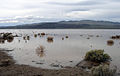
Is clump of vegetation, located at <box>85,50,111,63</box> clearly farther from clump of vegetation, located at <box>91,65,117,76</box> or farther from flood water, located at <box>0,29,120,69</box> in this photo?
clump of vegetation, located at <box>91,65,117,76</box>

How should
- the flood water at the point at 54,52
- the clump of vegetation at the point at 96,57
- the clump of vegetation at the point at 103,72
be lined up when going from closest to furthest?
1. the clump of vegetation at the point at 103,72
2. the clump of vegetation at the point at 96,57
3. the flood water at the point at 54,52

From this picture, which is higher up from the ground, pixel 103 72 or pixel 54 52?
pixel 103 72

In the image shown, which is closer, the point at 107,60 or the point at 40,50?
the point at 107,60

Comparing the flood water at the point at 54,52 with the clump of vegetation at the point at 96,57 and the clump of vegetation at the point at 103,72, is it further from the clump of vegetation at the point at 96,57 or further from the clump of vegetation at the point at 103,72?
the clump of vegetation at the point at 103,72

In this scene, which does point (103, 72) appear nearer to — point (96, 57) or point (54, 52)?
point (96, 57)

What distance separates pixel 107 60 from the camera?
60.3ft

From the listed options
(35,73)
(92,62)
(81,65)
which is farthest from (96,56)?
(35,73)

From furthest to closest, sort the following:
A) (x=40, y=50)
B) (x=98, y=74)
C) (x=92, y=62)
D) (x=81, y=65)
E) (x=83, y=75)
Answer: (x=40, y=50), (x=92, y=62), (x=81, y=65), (x=83, y=75), (x=98, y=74)

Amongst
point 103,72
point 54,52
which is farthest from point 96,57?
point 54,52

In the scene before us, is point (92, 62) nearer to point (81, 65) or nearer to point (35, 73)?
point (81, 65)

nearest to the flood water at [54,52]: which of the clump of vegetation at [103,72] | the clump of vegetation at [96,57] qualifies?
the clump of vegetation at [96,57]

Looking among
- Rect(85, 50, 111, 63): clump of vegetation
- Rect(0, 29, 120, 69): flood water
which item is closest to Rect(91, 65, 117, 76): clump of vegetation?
Rect(0, 29, 120, 69): flood water

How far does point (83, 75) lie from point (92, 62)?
18.2 feet

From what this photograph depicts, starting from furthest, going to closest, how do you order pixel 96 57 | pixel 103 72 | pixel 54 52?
1. pixel 54 52
2. pixel 96 57
3. pixel 103 72
